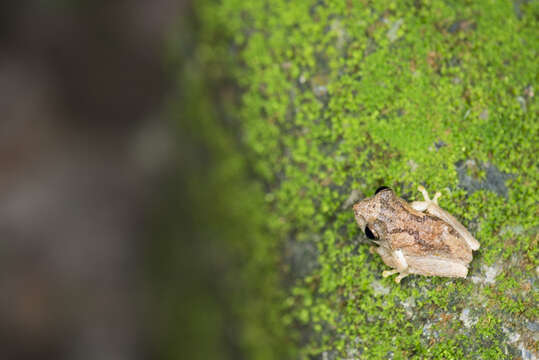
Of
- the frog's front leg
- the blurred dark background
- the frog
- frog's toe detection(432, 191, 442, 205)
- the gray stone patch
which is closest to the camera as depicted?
Result: the frog

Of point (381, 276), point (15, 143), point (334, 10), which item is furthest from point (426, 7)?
point (15, 143)

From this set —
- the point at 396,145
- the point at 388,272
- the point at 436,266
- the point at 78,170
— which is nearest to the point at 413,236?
the point at 436,266

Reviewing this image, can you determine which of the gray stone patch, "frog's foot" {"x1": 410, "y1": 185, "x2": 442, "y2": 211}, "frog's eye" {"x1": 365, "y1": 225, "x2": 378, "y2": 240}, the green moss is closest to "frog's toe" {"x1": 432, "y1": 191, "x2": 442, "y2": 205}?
"frog's foot" {"x1": 410, "y1": 185, "x2": 442, "y2": 211}

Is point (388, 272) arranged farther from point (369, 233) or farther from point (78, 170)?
point (78, 170)

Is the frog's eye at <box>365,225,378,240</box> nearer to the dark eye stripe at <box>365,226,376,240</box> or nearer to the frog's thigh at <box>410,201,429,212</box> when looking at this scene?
the dark eye stripe at <box>365,226,376,240</box>

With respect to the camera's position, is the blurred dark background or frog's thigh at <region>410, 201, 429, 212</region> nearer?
frog's thigh at <region>410, 201, 429, 212</region>

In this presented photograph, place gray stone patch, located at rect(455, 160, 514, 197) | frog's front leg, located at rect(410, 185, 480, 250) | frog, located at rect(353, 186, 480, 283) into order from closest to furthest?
frog, located at rect(353, 186, 480, 283) < frog's front leg, located at rect(410, 185, 480, 250) < gray stone patch, located at rect(455, 160, 514, 197)
